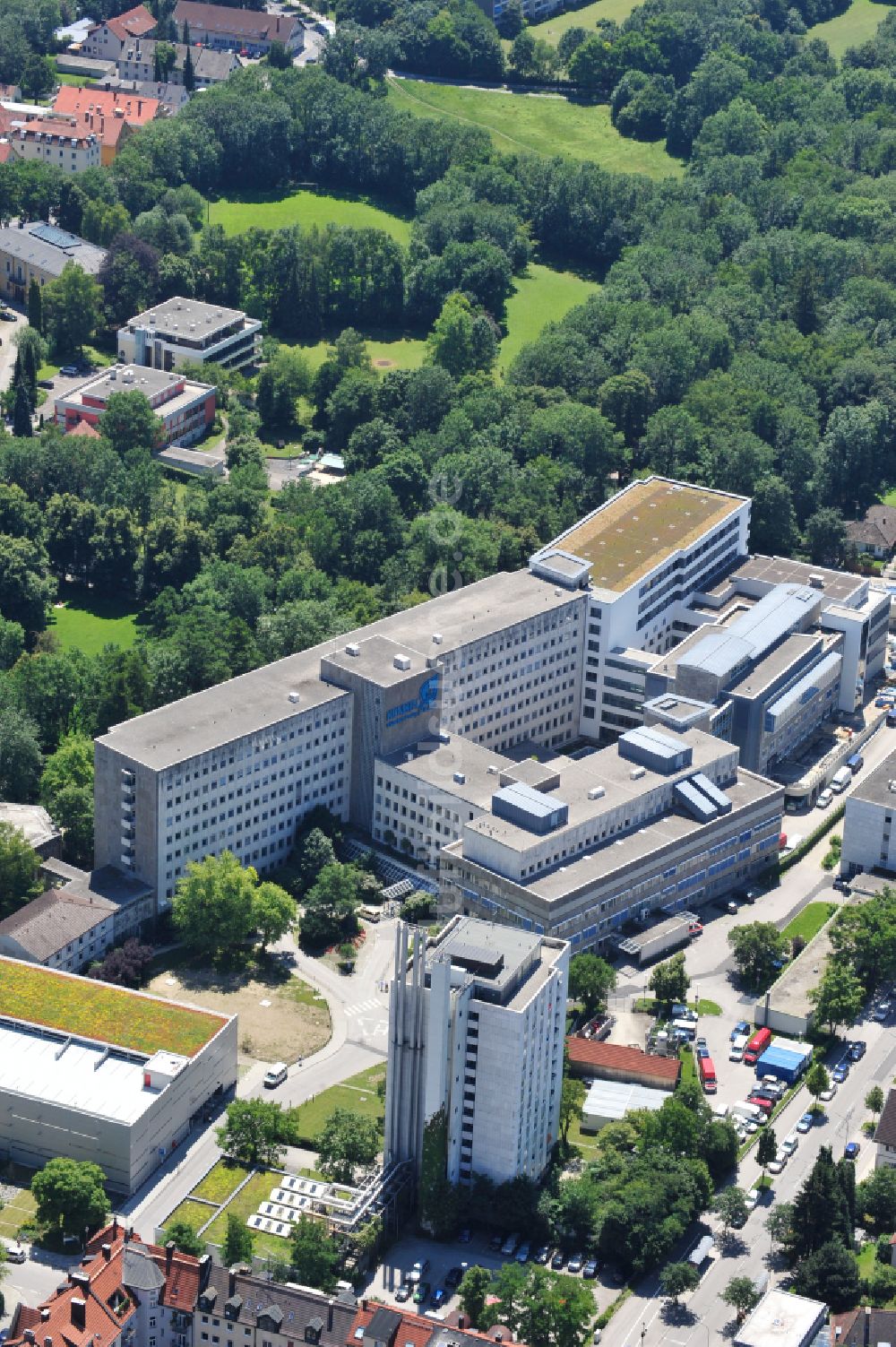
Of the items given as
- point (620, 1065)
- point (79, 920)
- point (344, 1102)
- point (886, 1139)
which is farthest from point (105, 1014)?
point (886, 1139)

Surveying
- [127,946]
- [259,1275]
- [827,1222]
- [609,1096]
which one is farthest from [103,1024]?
[827,1222]

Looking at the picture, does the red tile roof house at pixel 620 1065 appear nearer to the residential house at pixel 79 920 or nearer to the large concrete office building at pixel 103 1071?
the large concrete office building at pixel 103 1071

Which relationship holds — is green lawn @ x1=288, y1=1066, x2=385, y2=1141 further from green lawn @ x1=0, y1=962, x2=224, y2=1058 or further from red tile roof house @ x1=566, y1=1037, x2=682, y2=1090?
red tile roof house @ x1=566, y1=1037, x2=682, y2=1090

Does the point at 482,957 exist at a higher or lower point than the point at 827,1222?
higher

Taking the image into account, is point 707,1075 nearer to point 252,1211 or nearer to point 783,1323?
point 783,1323

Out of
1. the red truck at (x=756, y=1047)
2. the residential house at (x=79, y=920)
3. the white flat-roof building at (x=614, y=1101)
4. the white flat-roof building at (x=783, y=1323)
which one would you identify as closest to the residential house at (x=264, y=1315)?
the white flat-roof building at (x=783, y=1323)

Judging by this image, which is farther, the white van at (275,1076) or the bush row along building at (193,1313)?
the white van at (275,1076)

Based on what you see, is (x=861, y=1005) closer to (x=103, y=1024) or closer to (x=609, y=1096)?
(x=609, y=1096)
